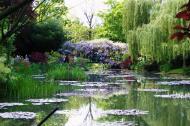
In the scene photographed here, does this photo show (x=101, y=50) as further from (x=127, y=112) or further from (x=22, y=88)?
(x=127, y=112)

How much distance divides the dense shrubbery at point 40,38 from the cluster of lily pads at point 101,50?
34.3 feet

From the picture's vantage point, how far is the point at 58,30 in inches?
1027

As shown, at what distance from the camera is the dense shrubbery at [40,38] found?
24609 mm

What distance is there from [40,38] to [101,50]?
13.6 metres

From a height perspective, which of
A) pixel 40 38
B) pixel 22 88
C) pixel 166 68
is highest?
pixel 40 38

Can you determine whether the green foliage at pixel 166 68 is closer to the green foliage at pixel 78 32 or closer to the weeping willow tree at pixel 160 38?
the weeping willow tree at pixel 160 38

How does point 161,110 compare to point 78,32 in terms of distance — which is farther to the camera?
point 78,32

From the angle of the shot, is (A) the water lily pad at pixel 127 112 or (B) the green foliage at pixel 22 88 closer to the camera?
(A) the water lily pad at pixel 127 112

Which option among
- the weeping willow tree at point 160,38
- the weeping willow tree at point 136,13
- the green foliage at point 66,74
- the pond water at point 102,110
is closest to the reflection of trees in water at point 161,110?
the pond water at point 102,110

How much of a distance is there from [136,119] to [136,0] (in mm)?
21643

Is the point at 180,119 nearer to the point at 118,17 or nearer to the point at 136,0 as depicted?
the point at 136,0

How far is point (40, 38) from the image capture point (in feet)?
81.4

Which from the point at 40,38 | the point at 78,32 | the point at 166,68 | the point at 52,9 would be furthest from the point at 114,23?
the point at 52,9

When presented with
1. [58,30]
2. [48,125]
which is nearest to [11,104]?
[48,125]
